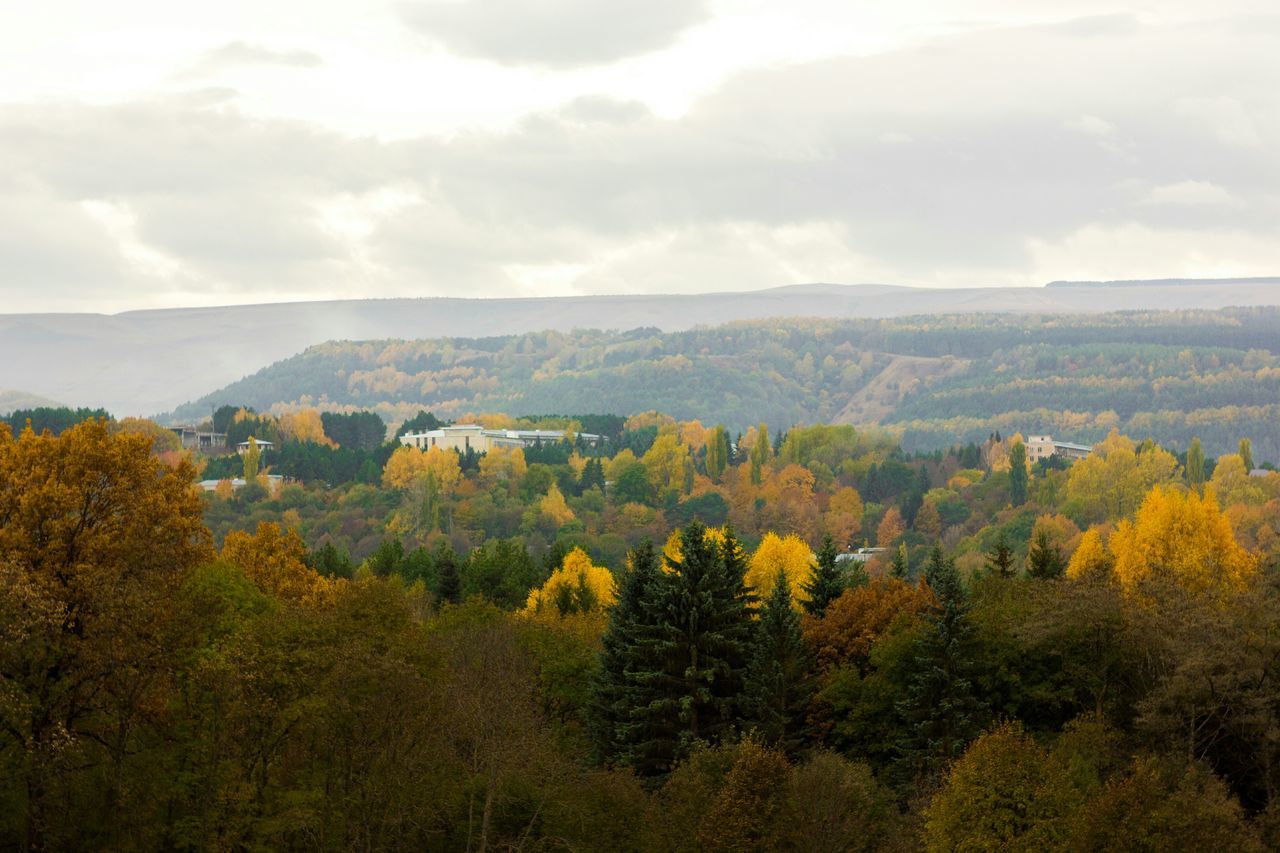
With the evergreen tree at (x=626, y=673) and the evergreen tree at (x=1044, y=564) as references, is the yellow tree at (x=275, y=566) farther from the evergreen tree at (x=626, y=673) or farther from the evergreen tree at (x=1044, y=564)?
the evergreen tree at (x=1044, y=564)

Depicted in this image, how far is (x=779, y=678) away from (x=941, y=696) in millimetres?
6225

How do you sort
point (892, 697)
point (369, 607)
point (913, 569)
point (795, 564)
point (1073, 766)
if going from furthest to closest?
point (913, 569) < point (795, 564) < point (892, 697) < point (369, 607) < point (1073, 766)

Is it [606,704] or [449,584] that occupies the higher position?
[606,704]

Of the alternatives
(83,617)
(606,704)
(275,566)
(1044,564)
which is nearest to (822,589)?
(1044,564)

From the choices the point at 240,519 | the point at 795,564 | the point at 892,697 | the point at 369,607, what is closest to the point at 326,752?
the point at 369,607

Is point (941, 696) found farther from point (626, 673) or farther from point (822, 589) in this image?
point (822, 589)

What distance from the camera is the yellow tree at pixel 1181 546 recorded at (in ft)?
268

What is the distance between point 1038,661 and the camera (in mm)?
62656

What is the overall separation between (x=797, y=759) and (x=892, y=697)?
4.58 meters

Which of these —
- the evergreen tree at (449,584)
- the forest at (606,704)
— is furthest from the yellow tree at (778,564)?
the forest at (606,704)

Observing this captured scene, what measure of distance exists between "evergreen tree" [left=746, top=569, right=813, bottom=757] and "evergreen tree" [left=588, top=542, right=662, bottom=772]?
3955mm

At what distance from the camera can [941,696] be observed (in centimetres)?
6225

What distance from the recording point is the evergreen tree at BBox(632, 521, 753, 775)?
62.2 metres

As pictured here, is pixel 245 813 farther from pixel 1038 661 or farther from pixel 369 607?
pixel 1038 661
